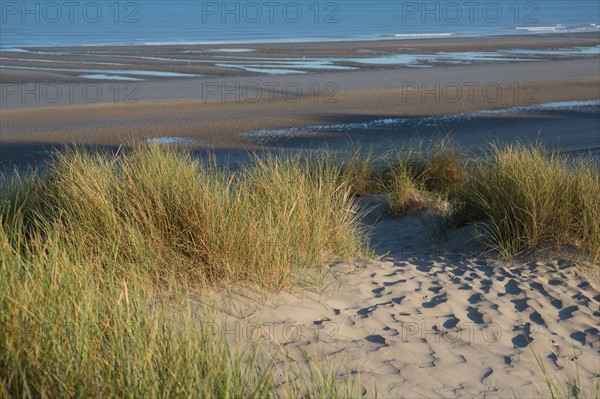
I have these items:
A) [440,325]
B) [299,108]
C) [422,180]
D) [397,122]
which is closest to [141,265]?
[440,325]

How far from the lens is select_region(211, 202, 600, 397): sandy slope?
4094 mm

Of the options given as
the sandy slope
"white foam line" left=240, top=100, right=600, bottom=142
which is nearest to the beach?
the sandy slope

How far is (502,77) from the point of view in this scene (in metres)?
23.8

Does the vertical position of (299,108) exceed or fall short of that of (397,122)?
it exceeds it

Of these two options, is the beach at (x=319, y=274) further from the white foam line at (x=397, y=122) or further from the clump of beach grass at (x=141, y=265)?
the white foam line at (x=397, y=122)

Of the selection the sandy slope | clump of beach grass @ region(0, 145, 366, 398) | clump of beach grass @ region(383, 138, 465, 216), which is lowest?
the sandy slope

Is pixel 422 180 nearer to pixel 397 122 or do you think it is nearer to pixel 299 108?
pixel 397 122

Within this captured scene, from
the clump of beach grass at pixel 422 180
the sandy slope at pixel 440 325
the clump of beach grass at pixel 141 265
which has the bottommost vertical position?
the sandy slope at pixel 440 325

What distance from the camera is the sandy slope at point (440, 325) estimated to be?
409 cm

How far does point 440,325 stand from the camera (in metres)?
4.86

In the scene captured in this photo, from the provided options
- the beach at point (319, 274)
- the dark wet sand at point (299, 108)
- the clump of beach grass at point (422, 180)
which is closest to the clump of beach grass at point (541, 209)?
the beach at point (319, 274)

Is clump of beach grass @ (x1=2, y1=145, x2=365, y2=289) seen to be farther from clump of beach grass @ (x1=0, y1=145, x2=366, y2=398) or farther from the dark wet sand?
the dark wet sand

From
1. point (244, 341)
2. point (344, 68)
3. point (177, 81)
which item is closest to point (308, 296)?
point (244, 341)

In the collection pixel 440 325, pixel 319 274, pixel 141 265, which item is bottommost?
pixel 440 325
